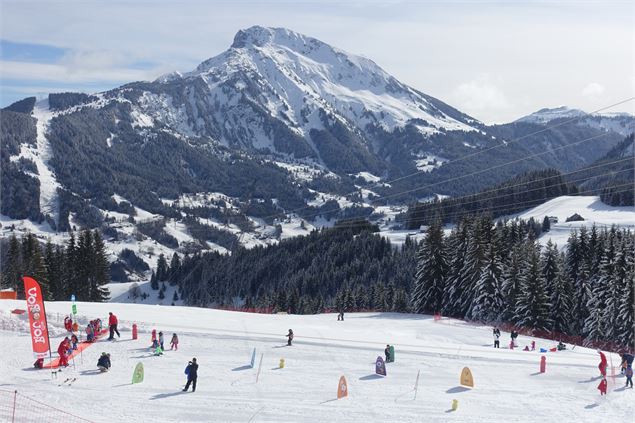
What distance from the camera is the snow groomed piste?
112 ft

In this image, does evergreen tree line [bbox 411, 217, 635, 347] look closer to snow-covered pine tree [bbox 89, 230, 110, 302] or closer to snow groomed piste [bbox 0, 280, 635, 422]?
snow groomed piste [bbox 0, 280, 635, 422]

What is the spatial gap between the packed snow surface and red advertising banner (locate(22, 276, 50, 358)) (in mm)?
1596

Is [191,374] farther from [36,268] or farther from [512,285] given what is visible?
[36,268]

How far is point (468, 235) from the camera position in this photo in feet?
238

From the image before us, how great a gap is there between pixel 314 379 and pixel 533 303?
33009 millimetres

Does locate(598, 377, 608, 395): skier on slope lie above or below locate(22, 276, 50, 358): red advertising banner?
below

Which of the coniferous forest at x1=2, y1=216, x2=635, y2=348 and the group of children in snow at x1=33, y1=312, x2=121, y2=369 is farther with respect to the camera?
the coniferous forest at x1=2, y1=216, x2=635, y2=348

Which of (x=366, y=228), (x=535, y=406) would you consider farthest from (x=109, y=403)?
(x=366, y=228)

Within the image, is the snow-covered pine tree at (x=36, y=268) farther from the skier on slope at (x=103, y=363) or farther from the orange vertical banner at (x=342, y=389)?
the orange vertical banner at (x=342, y=389)

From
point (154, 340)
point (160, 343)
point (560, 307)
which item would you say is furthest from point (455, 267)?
point (154, 340)

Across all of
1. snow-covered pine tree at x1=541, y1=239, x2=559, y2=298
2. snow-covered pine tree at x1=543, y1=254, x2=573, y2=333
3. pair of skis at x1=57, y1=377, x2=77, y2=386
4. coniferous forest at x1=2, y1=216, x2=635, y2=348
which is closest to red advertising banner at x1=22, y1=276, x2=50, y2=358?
pair of skis at x1=57, y1=377, x2=77, y2=386

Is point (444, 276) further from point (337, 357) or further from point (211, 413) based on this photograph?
point (211, 413)

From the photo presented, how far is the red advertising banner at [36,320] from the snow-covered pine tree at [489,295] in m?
43.3

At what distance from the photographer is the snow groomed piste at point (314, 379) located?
3409 centimetres
